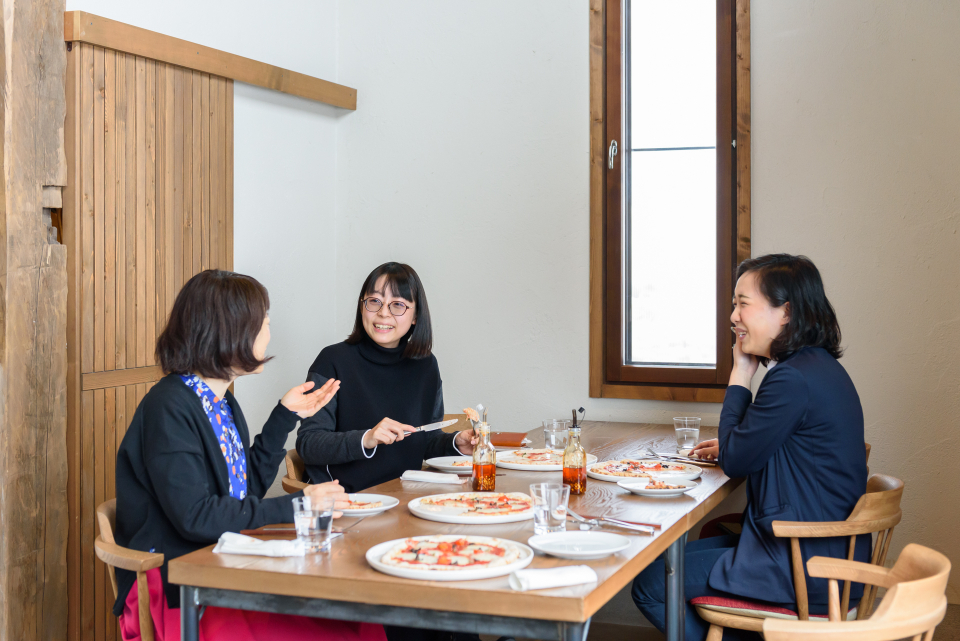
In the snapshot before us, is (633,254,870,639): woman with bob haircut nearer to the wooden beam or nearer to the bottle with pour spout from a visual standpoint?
the bottle with pour spout

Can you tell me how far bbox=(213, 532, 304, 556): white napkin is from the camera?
162 cm

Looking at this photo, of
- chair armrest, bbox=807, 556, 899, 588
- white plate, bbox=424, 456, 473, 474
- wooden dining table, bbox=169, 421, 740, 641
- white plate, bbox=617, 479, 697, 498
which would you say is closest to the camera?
wooden dining table, bbox=169, 421, 740, 641

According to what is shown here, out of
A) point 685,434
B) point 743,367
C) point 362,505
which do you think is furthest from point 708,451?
point 362,505

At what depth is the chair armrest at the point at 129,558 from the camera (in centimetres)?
182

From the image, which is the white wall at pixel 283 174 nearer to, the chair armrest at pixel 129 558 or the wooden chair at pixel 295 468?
the wooden chair at pixel 295 468

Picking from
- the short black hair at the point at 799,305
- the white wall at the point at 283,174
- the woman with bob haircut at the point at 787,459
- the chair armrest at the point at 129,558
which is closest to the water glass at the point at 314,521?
the chair armrest at the point at 129,558

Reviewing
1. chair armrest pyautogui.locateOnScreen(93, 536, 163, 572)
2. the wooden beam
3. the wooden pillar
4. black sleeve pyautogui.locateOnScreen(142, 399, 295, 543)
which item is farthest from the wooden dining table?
the wooden beam

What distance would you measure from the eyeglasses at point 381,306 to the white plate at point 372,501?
2.84 feet

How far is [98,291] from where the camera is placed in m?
3.11

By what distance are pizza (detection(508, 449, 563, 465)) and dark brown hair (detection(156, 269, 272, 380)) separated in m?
0.92

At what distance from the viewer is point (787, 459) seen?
7.59 ft

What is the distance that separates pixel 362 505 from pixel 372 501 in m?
0.06

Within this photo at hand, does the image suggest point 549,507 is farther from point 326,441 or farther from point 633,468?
point 326,441

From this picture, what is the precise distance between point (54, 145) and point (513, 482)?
76.7 inches
